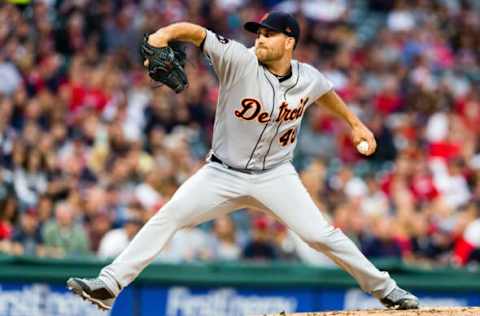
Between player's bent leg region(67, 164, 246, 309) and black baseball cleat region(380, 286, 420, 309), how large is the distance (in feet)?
4.09

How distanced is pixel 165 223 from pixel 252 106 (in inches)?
36.3

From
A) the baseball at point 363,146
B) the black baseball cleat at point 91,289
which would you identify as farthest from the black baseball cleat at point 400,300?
the black baseball cleat at point 91,289

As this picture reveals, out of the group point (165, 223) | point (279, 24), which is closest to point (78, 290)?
point (165, 223)

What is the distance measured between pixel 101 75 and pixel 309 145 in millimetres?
2719

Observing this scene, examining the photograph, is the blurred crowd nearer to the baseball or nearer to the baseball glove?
the baseball

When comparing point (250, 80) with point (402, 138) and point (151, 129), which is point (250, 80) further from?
point (402, 138)

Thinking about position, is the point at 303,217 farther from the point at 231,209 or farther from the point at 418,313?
the point at 418,313

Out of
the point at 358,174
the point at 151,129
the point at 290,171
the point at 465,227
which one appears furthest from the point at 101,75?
the point at 290,171

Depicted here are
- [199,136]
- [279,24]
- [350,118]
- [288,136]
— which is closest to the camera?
[279,24]

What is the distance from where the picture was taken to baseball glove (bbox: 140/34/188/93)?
727 cm

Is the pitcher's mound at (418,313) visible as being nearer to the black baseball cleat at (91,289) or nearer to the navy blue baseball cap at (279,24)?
the black baseball cleat at (91,289)

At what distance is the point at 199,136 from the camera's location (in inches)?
580

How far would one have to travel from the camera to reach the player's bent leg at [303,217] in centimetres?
804

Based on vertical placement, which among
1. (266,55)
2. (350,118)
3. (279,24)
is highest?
(279,24)
